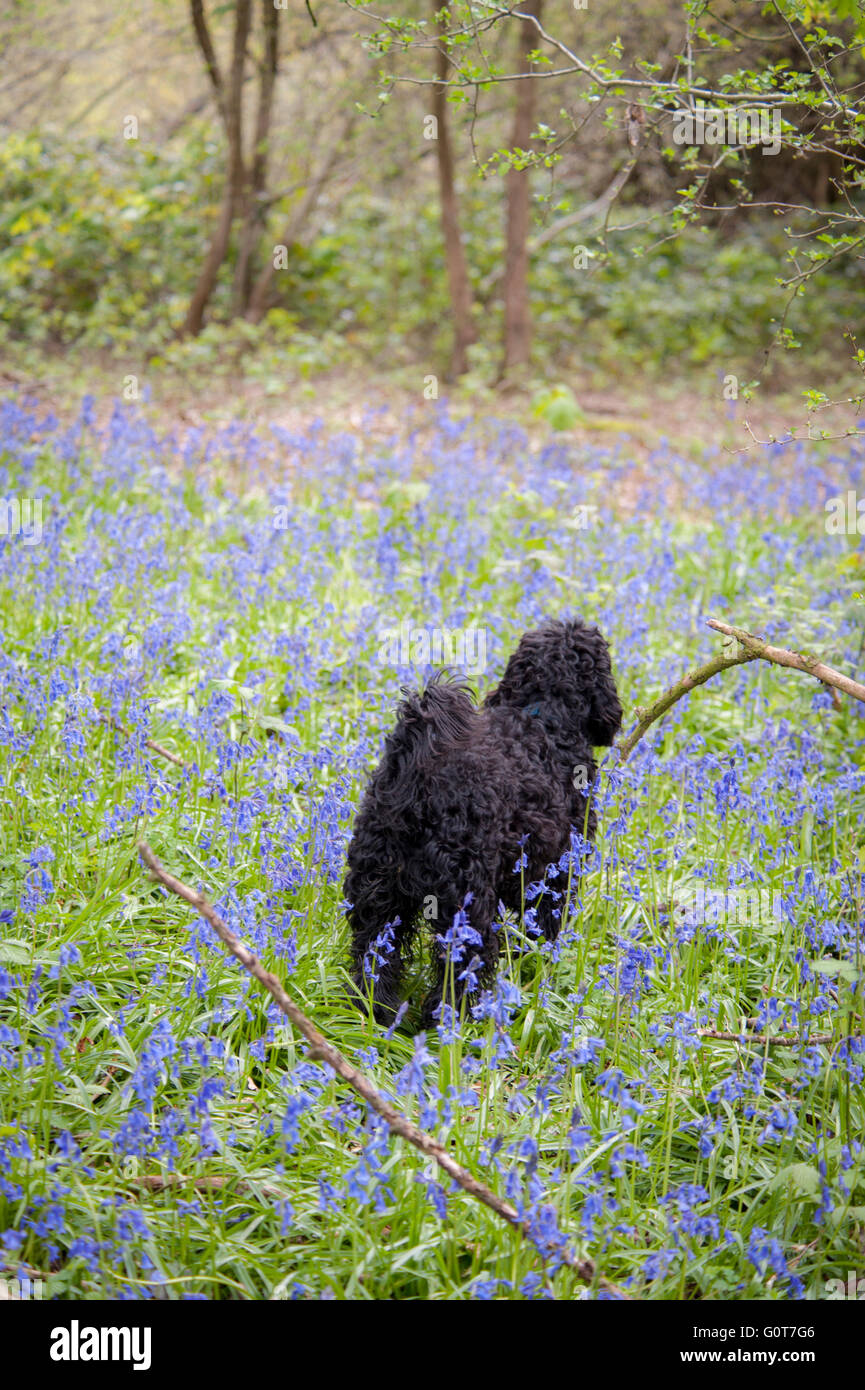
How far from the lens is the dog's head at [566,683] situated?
145 inches

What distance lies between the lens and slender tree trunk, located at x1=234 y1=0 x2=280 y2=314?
12.4 meters

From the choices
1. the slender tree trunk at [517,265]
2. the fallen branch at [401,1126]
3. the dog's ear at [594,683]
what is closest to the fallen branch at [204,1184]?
the fallen branch at [401,1126]

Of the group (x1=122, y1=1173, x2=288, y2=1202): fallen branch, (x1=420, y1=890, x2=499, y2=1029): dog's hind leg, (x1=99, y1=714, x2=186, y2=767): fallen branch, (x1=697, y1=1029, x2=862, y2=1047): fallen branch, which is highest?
(x1=99, y1=714, x2=186, y2=767): fallen branch

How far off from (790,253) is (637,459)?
674 centimetres

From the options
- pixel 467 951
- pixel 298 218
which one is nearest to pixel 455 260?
pixel 298 218

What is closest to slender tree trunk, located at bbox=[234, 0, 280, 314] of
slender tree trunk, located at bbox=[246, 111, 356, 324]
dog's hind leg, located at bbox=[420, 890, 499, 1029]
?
slender tree trunk, located at bbox=[246, 111, 356, 324]

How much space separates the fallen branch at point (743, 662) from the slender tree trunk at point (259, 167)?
11625mm

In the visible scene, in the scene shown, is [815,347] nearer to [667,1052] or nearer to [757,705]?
[757,705]

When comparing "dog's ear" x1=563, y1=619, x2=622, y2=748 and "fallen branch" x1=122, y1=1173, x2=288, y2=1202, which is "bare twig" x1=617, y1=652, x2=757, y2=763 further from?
"fallen branch" x1=122, y1=1173, x2=288, y2=1202

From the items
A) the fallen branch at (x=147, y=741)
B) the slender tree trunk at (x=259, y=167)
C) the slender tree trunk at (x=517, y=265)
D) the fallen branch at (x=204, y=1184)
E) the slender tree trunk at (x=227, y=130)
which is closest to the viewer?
the fallen branch at (x=204, y=1184)

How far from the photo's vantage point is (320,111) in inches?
557

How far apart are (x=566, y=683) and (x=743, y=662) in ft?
2.20

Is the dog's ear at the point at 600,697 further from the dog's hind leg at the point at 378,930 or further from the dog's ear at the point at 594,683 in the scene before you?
the dog's hind leg at the point at 378,930

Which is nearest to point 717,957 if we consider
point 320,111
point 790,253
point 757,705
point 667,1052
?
point 667,1052
